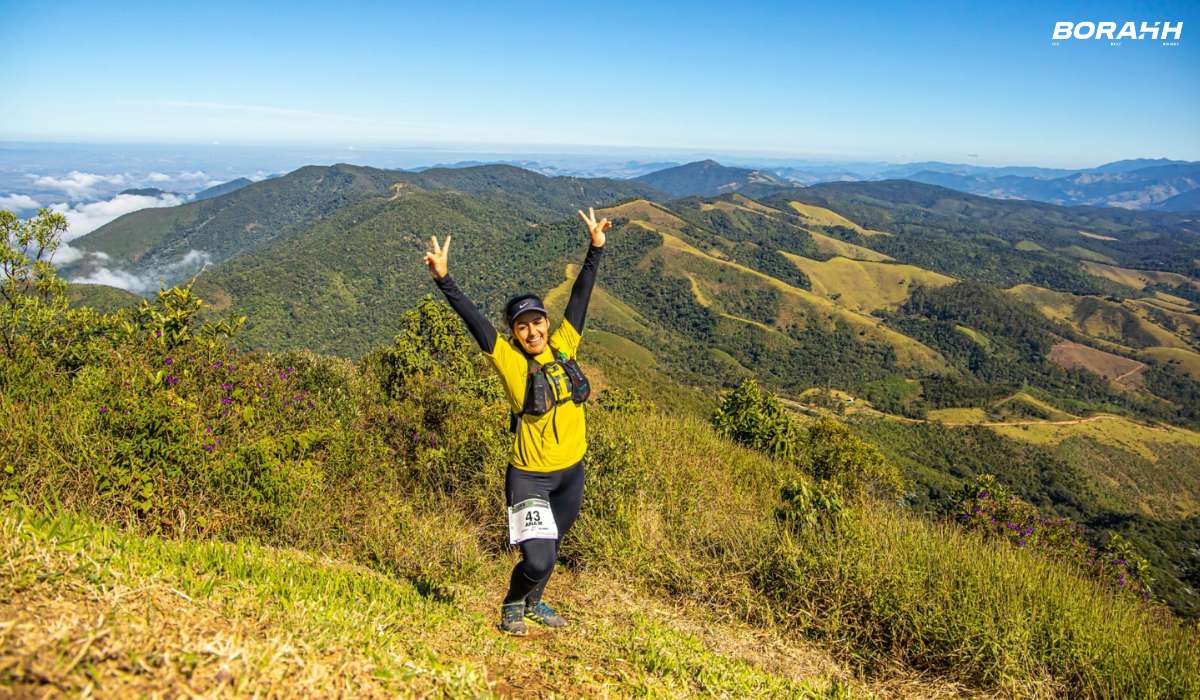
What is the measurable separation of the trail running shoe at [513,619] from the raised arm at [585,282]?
1656mm

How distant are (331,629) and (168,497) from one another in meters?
2.01

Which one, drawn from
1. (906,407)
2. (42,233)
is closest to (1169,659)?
(42,233)

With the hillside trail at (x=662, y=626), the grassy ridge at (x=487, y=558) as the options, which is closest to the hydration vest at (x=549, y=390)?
the hillside trail at (x=662, y=626)

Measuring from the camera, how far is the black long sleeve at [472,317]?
9.66 feet

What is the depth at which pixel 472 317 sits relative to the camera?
2.98 meters

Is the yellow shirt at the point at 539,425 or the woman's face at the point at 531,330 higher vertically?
the woman's face at the point at 531,330

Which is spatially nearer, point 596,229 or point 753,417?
point 596,229

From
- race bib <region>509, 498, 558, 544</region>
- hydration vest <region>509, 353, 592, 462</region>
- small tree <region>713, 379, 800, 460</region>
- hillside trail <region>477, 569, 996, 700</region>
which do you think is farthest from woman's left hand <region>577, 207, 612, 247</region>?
small tree <region>713, 379, 800, 460</region>

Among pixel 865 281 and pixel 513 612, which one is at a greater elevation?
pixel 513 612

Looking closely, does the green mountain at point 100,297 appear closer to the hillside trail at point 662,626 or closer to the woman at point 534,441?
the woman at point 534,441

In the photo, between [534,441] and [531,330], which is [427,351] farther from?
[534,441]

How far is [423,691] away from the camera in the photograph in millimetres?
1823

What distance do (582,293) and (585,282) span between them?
0.08 meters

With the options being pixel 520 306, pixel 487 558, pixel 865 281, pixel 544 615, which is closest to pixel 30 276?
pixel 487 558
